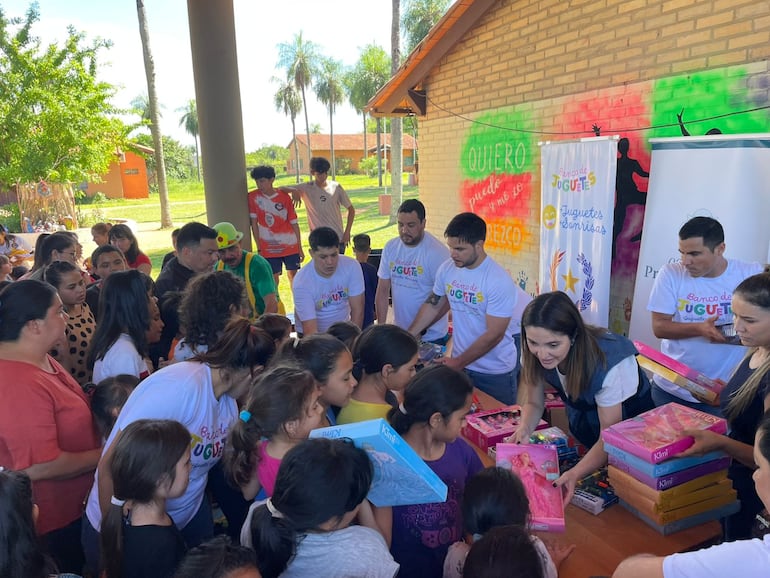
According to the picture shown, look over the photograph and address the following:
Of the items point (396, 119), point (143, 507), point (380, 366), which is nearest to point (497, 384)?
point (380, 366)

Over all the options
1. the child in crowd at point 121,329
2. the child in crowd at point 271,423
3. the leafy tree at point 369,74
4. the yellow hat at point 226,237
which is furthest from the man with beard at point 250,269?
the leafy tree at point 369,74

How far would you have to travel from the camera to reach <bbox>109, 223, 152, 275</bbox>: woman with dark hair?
490cm

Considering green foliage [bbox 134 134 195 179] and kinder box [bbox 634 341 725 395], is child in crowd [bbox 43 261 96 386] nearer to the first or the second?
kinder box [bbox 634 341 725 395]

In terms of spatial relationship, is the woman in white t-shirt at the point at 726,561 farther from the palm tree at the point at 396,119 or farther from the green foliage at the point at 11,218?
the green foliage at the point at 11,218

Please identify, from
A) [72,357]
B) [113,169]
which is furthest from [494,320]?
[113,169]

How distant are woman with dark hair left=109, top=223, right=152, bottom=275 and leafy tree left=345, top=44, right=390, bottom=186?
27.1 metres

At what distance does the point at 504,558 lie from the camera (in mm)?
1368

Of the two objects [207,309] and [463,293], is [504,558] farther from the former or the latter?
[463,293]

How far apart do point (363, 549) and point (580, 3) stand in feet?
18.4

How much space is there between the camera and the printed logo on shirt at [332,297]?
3.94 metres

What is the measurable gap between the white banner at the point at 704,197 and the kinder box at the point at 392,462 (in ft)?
11.6

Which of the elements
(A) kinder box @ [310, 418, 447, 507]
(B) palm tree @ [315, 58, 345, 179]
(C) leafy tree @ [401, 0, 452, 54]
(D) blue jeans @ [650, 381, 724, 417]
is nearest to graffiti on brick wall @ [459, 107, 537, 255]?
(D) blue jeans @ [650, 381, 724, 417]

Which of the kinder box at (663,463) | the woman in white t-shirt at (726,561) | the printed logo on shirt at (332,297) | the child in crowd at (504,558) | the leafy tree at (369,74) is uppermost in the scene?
the leafy tree at (369,74)

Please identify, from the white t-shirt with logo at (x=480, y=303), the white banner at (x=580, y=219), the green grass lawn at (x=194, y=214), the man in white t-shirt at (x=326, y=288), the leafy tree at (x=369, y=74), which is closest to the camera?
the white t-shirt with logo at (x=480, y=303)
